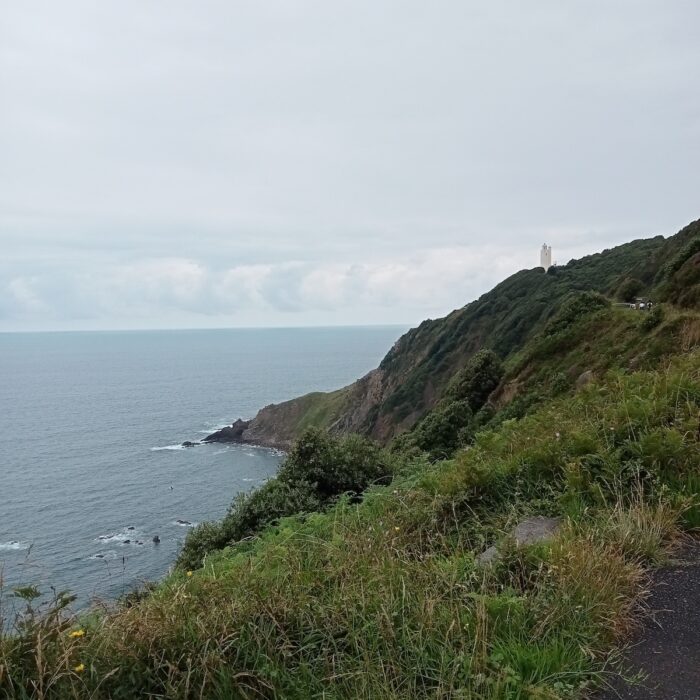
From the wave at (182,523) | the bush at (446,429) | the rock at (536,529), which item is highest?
the rock at (536,529)

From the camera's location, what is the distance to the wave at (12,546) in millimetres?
41281

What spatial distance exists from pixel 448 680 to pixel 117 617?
2.22m

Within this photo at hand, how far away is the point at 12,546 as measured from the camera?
42000 mm

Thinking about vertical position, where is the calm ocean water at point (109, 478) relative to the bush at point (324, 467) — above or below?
below

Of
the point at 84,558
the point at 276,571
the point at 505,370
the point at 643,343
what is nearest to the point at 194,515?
Result: the point at 84,558

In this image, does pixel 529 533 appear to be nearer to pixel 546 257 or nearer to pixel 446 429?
pixel 446 429

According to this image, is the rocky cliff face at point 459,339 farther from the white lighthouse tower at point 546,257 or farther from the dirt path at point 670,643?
the dirt path at point 670,643

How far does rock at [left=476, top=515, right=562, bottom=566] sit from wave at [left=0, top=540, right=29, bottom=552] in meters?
46.2

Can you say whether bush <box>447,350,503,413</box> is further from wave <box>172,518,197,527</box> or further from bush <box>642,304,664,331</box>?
wave <box>172,518,197,527</box>

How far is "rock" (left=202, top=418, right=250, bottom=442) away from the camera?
90.5 meters

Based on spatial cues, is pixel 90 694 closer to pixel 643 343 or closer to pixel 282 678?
pixel 282 678

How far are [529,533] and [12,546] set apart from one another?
4745 cm

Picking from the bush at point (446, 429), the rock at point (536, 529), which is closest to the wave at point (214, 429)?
the bush at point (446, 429)

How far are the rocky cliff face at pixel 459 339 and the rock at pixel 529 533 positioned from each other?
144ft
